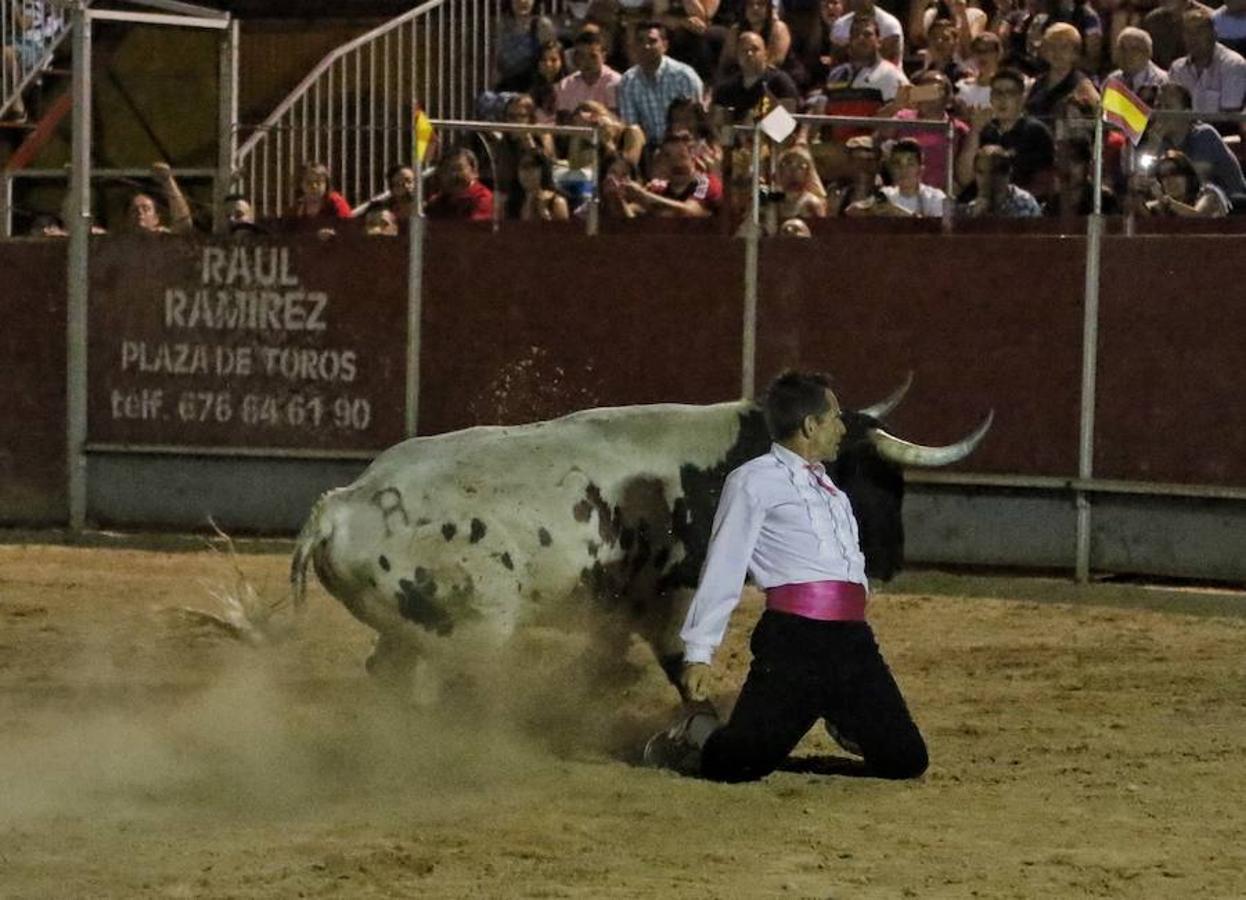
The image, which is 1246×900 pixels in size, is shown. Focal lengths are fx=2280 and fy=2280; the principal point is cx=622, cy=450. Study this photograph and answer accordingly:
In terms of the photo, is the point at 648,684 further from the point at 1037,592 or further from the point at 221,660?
the point at 1037,592

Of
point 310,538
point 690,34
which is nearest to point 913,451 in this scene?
point 310,538

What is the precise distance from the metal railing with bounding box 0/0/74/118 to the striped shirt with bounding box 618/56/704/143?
177 inches

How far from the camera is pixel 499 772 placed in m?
6.38

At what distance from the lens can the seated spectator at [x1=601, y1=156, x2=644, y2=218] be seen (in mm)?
12750

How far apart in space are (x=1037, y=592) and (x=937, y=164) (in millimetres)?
2691

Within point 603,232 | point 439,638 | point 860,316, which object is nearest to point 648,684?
point 439,638

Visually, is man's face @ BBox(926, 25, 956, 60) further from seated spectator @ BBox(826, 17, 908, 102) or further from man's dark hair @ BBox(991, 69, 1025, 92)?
man's dark hair @ BBox(991, 69, 1025, 92)

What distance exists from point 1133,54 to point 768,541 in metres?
6.85

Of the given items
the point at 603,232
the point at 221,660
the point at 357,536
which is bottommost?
the point at 221,660

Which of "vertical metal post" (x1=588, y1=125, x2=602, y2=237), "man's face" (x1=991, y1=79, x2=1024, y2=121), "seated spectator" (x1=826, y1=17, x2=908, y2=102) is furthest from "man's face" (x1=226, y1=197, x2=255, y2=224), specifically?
"man's face" (x1=991, y1=79, x2=1024, y2=121)

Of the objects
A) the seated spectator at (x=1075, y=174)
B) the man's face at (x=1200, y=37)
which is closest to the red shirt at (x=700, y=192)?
the seated spectator at (x=1075, y=174)

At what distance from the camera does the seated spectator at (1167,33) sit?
42.7 ft

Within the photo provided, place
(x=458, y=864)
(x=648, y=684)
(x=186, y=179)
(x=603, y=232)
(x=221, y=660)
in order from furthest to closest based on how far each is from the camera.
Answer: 1. (x=186, y=179)
2. (x=603, y=232)
3. (x=221, y=660)
4. (x=648, y=684)
5. (x=458, y=864)

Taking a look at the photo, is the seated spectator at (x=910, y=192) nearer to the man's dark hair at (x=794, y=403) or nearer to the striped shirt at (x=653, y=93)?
the striped shirt at (x=653, y=93)
